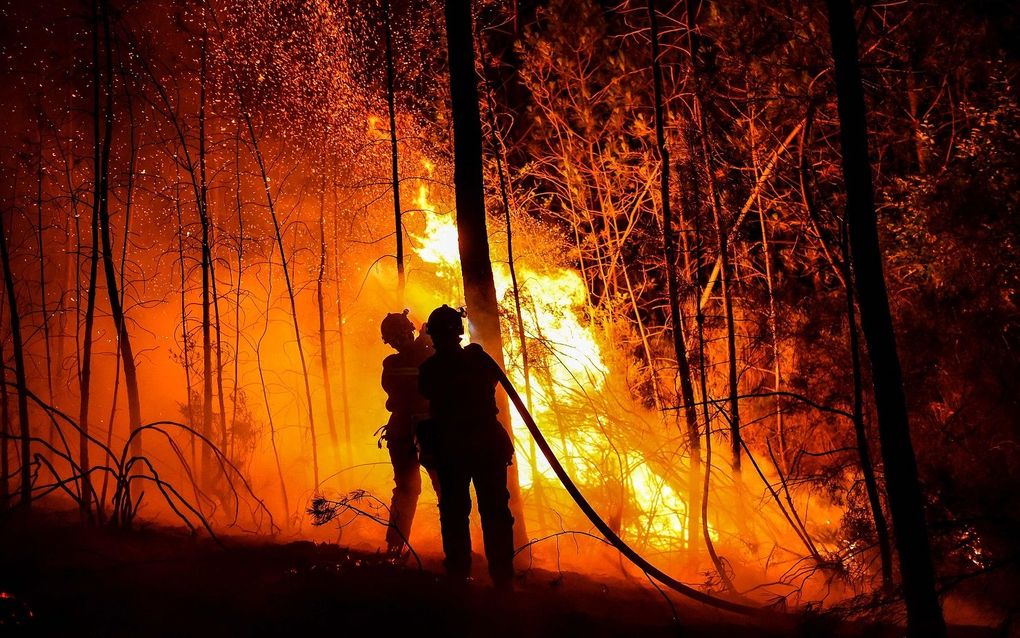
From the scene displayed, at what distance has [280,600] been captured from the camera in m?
4.58

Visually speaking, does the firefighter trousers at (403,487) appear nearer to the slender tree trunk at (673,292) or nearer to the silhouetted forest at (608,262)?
the silhouetted forest at (608,262)

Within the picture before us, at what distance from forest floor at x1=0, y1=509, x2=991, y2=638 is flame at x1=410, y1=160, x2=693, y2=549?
3238 millimetres

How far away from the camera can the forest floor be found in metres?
4.26

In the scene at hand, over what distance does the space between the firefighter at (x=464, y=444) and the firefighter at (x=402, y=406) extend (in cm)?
151

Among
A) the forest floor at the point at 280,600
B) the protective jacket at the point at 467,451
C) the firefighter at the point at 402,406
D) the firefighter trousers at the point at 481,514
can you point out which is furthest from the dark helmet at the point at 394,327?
the forest floor at the point at 280,600

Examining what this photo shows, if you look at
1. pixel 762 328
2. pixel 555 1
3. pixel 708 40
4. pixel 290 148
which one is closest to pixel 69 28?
pixel 290 148

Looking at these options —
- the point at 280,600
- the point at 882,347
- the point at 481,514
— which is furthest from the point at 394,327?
the point at 882,347

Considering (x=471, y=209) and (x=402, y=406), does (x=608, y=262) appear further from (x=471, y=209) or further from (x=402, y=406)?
(x=402, y=406)

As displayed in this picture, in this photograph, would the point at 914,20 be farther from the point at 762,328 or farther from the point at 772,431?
the point at 772,431

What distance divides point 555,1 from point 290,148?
521 centimetres

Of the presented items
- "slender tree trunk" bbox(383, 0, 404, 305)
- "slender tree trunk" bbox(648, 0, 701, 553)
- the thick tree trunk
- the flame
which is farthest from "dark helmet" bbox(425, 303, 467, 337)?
the flame

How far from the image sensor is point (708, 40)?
10.8m

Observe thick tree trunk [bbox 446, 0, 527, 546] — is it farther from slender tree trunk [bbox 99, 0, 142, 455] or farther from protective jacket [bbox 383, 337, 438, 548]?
slender tree trunk [bbox 99, 0, 142, 455]

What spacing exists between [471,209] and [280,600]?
398cm
